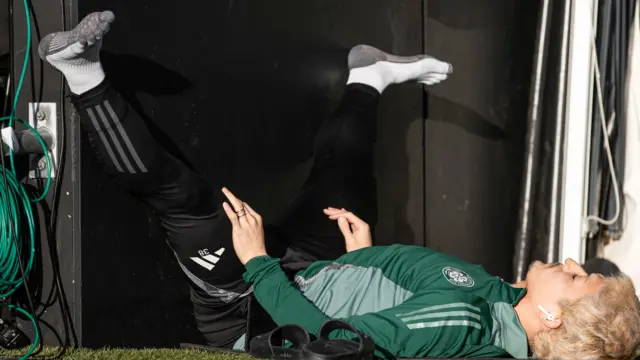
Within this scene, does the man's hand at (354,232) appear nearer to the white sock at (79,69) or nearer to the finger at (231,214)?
the finger at (231,214)

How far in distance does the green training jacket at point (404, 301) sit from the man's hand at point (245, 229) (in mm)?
97

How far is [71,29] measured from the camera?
259cm

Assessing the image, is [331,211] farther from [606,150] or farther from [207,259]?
[606,150]

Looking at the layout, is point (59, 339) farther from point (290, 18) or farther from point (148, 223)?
point (290, 18)

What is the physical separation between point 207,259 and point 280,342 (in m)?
0.73

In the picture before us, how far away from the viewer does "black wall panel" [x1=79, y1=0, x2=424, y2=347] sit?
2.69m

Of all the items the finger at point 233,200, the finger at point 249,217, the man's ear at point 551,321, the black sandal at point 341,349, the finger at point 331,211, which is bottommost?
the man's ear at point 551,321

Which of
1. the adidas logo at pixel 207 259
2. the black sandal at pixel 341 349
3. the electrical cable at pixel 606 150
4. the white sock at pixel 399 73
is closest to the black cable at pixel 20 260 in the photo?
the adidas logo at pixel 207 259

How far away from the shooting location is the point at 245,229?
2.77m

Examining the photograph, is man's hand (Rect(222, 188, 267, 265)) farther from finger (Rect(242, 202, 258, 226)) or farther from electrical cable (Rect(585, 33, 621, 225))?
electrical cable (Rect(585, 33, 621, 225))

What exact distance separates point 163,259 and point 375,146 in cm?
111

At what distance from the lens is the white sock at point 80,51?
2.46 meters

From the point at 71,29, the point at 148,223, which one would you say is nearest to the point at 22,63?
the point at 71,29

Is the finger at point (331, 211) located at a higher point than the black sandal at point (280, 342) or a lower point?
higher
